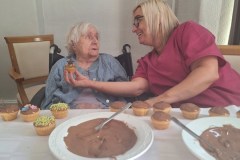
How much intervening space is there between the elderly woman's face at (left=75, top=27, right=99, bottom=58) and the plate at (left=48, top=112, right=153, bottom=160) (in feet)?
2.98

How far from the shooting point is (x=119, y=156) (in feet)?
2.31

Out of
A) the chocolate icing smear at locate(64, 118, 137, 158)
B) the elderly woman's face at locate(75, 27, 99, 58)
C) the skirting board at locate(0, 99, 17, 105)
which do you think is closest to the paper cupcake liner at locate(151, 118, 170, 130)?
the chocolate icing smear at locate(64, 118, 137, 158)

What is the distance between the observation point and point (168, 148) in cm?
80

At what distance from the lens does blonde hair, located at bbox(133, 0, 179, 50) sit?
150cm

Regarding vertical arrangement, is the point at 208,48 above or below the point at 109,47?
above

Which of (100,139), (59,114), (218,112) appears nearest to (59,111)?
(59,114)

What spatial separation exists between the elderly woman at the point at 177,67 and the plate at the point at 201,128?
41cm

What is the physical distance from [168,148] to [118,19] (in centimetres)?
233

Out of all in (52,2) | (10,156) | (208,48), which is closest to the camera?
(10,156)

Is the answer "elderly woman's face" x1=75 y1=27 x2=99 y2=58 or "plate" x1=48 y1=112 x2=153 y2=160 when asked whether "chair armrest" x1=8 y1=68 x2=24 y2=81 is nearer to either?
"elderly woman's face" x1=75 y1=27 x2=99 y2=58

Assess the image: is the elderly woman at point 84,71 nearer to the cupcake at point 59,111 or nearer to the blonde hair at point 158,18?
the blonde hair at point 158,18

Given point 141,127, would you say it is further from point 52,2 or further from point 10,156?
point 52,2

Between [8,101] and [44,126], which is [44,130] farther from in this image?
[8,101]

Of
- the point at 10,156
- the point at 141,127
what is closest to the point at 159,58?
the point at 141,127
